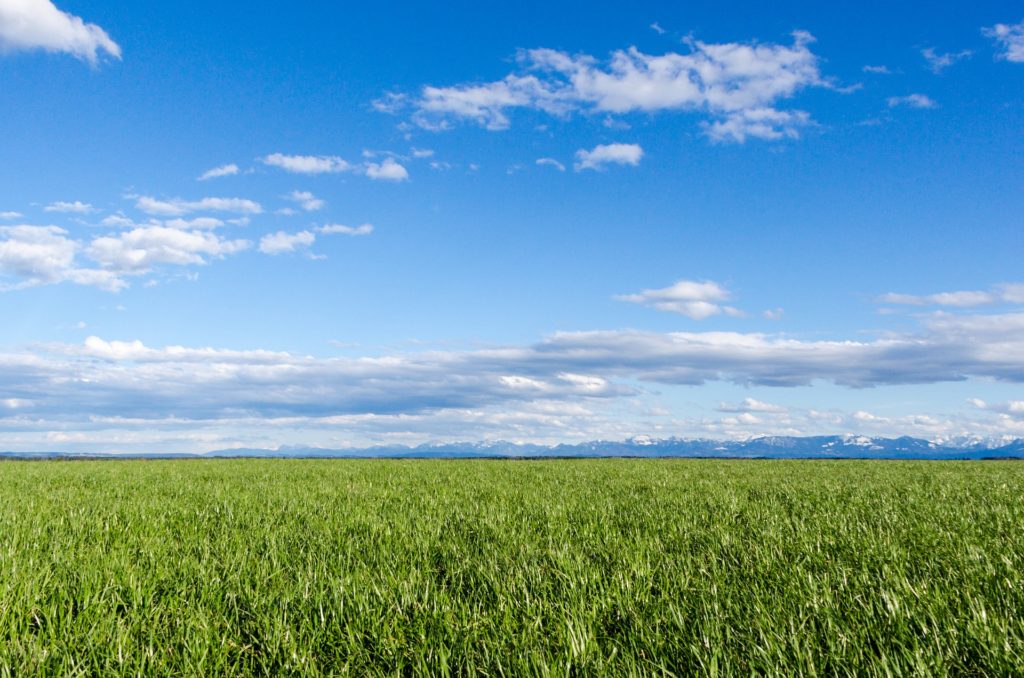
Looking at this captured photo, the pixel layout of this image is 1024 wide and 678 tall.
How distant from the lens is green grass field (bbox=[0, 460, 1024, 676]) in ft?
14.0

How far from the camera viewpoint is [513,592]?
555 cm

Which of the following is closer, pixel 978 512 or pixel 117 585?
→ pixel 117 585

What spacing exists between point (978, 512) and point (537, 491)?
8.23 metres

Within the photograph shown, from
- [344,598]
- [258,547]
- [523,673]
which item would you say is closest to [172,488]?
[258,547]

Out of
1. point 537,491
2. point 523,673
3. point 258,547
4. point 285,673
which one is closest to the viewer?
point 523,673

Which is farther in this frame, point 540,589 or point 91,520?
point 91,520

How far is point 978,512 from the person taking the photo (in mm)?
10992

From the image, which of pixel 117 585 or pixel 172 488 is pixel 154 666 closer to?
pixel 117 585

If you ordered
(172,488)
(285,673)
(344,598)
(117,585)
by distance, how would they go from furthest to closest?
(172,488) → (117,585) → (344,598) → (285,673)

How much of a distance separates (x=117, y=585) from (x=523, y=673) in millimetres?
4184

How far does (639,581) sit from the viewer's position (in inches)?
229

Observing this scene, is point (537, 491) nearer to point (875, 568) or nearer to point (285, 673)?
point (875, 568)

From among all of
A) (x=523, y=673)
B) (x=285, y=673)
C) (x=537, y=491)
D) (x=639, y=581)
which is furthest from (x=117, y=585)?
(x=537, y=491)

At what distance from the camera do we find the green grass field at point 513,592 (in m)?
4.26
